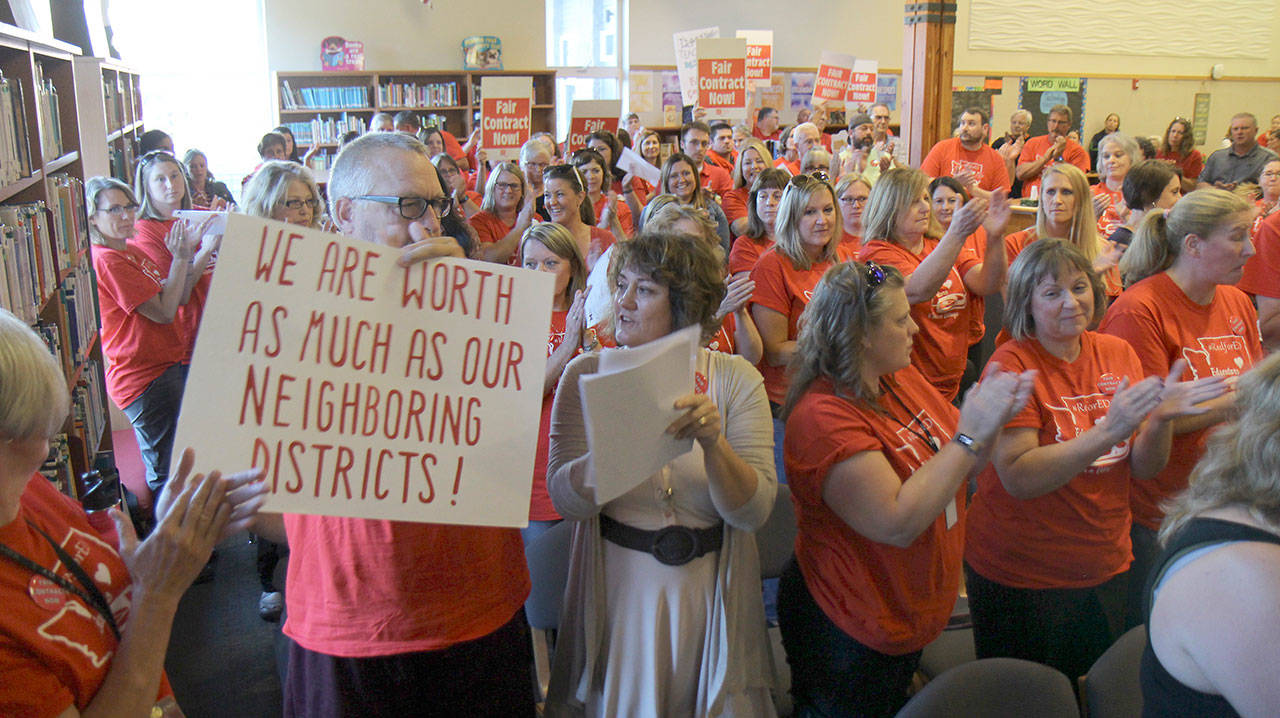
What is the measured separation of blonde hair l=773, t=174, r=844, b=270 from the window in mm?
9706

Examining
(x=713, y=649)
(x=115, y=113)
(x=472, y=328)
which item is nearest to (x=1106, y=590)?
(x=713, y=649)

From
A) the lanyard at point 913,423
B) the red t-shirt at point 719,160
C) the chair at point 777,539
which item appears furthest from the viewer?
the red t-shirt at point 719,160

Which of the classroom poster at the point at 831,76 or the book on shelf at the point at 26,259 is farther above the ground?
the classroom poster at the point at 831,76

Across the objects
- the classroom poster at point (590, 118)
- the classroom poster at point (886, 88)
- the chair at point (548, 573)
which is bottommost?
the chair at point (548, 573)

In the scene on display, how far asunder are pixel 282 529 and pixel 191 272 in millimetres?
2243

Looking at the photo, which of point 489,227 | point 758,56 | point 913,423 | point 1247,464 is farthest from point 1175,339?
point 758,56

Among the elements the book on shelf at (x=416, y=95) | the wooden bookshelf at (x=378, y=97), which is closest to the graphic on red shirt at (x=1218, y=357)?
the wooden bookshelf at (x=378, y=97)

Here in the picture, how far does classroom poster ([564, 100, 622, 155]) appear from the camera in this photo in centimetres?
706

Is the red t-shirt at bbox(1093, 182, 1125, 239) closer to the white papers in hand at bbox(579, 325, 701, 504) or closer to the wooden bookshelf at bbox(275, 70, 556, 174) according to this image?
the white papers in hand at bbox(579, 325, 701, 504)

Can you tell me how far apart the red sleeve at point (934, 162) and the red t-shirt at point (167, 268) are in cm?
465

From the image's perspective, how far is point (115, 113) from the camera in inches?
252

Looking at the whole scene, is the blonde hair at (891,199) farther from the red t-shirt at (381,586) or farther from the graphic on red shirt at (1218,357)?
the red t-shirt at (381,586)

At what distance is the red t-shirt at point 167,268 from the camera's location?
346 cm

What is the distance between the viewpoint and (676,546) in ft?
5.40
